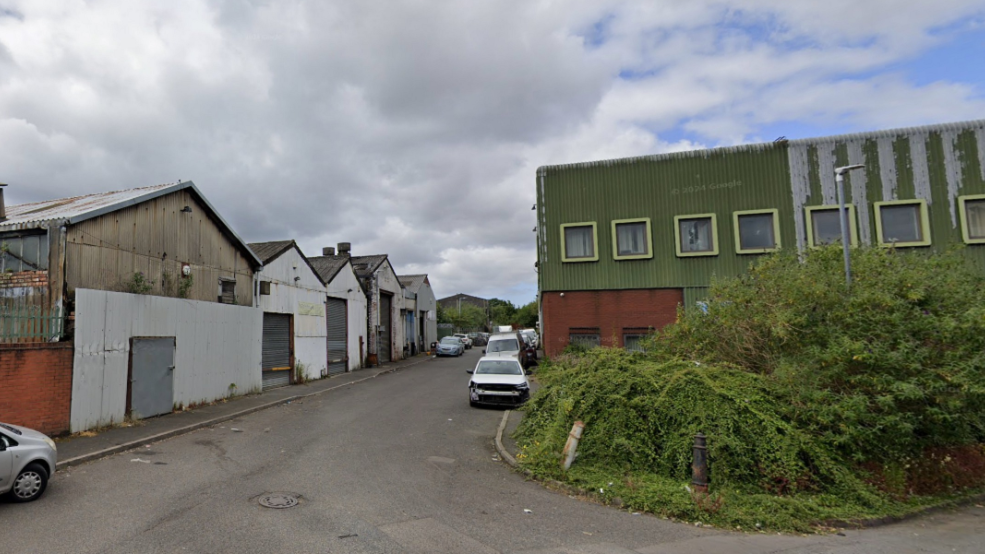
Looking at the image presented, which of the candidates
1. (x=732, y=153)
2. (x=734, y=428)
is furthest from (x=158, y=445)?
(x=732, y=153)

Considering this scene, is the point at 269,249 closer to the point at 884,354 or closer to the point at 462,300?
the point at 884,354

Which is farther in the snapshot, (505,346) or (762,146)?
(505,346)

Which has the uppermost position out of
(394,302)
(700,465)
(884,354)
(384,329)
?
(394,302)

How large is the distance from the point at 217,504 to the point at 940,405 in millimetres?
9393

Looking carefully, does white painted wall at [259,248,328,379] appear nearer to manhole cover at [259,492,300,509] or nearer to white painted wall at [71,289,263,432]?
white painted wall at [71,289,263,432]

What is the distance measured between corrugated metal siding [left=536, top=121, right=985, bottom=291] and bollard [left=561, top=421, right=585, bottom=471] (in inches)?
493

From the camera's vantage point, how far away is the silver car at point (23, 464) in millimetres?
6258

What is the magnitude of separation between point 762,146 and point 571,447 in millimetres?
16213

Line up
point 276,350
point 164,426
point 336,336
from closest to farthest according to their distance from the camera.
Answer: point 164,426
point 276,350
point 336,336

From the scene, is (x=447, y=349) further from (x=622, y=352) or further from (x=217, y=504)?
(x=217, y=504)

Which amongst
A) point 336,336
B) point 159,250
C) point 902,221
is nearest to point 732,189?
point 902,221

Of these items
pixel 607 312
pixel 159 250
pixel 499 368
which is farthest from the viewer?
pixel 607 312

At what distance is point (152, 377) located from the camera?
12.8m

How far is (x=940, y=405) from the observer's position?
7008 millimetres
